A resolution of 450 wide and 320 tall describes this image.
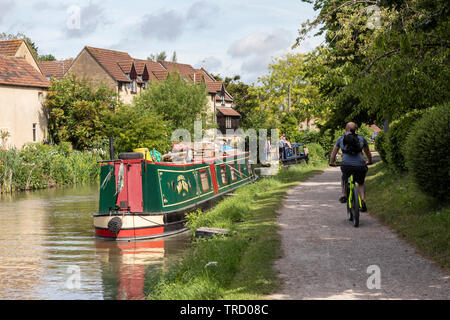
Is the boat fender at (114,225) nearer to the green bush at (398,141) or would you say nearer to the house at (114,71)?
the green bush at (398,141)

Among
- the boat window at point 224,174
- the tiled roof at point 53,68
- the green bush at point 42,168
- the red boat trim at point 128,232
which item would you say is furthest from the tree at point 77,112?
the red boat trim at point 128,232

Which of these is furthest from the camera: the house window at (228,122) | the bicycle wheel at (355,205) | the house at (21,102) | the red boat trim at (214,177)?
the house window at (228,122)

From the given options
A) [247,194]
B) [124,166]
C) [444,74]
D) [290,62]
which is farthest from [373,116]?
[290,62]

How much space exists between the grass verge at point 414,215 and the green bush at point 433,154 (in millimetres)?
394

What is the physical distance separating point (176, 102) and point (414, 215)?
105 feet

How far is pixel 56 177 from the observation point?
96.0ft

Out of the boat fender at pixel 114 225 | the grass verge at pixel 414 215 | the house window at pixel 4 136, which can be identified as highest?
the house window at pixel 4 136

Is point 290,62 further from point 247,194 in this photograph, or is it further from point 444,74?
point 444,74

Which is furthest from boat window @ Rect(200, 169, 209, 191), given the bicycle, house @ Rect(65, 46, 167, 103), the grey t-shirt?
house @ Rect(65, 46, 167, 103)

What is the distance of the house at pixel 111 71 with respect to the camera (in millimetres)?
48125

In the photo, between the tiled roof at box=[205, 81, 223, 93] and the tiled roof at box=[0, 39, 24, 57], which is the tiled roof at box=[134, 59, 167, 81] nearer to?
the tiled roof at box=[205, 81, 223, 93]

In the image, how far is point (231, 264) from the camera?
791cm

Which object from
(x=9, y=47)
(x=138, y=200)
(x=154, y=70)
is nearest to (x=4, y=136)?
(x=9, y=47)

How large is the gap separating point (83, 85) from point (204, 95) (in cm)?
922
